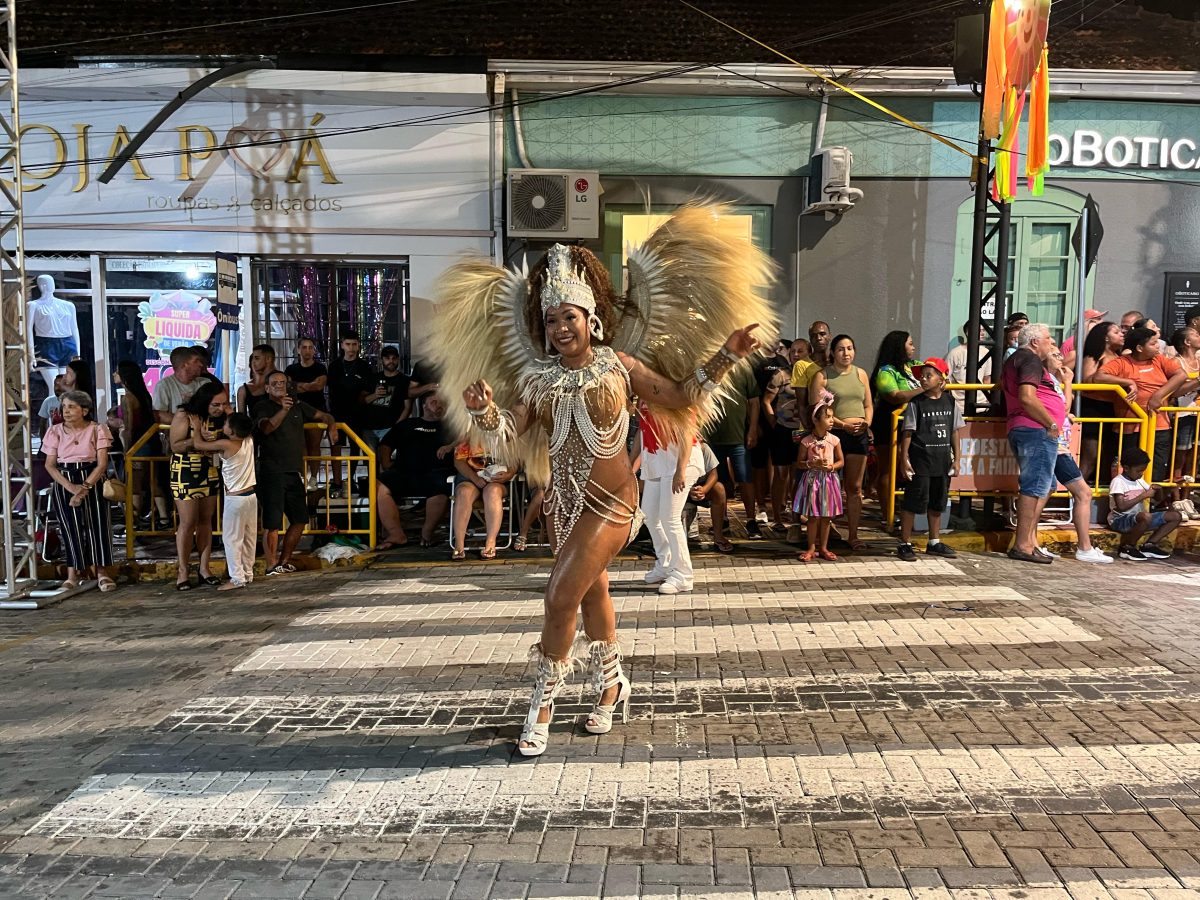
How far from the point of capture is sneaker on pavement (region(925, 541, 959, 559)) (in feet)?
27.8

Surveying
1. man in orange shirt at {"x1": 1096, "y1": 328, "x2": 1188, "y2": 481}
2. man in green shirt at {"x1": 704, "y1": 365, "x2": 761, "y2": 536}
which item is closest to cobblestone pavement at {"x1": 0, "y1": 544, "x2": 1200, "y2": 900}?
man in green shirt at {"x1": 704, "y1": 365, "x2": 761, "y2": 536}

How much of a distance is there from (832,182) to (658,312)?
27.4 feet

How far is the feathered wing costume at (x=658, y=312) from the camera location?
447 cm

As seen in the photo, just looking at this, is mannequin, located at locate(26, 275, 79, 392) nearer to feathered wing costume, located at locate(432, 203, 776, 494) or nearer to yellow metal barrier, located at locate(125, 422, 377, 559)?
yellow metal barrier, located at locate(125, 422, 377, 559)

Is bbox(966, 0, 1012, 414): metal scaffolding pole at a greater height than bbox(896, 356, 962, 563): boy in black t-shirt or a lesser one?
greater

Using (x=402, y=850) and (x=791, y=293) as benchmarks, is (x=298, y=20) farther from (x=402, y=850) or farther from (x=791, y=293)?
(x=402, y=850)

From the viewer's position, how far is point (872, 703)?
4695 millimetres

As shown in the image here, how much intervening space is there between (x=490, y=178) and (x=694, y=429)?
8.89 meters

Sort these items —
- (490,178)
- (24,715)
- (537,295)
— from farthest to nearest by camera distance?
(490,178) < (24,715) < (537,295)

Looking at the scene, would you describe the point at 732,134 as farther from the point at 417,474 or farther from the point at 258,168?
the point at 417,474

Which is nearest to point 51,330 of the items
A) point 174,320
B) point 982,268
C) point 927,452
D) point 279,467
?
point 174,320

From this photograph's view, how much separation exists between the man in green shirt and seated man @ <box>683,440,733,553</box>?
0.34 m

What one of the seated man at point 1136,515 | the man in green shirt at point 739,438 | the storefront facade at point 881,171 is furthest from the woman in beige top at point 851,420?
the storefront facade at point 881,171

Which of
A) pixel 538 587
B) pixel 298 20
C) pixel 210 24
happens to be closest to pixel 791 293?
pixel 538 587
